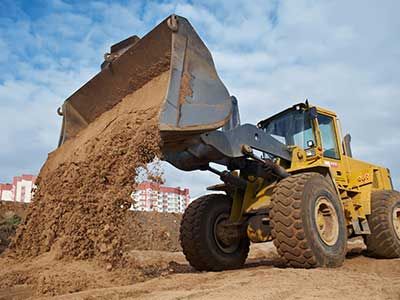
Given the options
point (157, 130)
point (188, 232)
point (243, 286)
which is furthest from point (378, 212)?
point (157, 130)

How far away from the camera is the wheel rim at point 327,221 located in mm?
5395

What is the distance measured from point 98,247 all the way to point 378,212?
482 centimetres

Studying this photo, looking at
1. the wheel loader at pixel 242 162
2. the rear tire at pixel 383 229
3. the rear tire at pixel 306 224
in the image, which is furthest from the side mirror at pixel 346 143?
the rear tire at pixel 306 224

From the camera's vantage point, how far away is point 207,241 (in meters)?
6.25

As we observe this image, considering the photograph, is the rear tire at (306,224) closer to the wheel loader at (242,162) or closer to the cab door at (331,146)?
the wheel loader at (242,162)

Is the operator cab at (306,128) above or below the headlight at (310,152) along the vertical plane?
above

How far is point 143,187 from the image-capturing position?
4.27 metres

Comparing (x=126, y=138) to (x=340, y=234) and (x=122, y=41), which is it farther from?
(x=340, y=234)

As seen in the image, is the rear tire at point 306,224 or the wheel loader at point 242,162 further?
the rear tire at point 306,224

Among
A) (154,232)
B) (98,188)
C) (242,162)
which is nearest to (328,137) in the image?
(242,162)

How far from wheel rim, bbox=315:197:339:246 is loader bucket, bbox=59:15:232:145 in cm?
190

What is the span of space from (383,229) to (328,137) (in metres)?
1.73

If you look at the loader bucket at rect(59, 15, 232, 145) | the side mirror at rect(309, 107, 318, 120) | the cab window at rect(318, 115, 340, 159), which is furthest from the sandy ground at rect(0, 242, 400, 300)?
the side mirror at rect(309, 107, 318, 120)

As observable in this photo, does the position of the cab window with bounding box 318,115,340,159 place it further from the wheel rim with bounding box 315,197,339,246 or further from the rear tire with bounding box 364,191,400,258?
the wheel rim with bounding box 315,197,339,246
